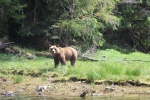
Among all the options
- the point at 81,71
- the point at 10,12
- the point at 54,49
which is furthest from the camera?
the point at 10,12

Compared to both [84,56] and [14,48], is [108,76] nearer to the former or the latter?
[84,56]

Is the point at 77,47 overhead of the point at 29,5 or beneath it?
beneath

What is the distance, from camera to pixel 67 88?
12.9 metres

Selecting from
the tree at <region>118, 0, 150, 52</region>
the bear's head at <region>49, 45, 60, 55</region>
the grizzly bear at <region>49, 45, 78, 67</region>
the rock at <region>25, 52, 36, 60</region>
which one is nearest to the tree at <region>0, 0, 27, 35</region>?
the rock at <region>25, 52, 36, 60</region>

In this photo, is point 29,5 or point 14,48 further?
point 29,5

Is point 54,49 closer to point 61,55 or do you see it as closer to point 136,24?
point 61,55

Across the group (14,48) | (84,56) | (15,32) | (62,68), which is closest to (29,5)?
(15,32)

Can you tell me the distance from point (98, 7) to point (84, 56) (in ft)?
13.2

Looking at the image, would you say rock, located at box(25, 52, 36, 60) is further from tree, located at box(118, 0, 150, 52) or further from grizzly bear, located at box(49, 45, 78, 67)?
tree, located at box(118, 0, 150, 52)

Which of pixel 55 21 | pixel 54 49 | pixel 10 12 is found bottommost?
pixel 54 49

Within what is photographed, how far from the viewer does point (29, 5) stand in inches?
984

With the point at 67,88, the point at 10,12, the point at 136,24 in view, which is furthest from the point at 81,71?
the point at 136,24

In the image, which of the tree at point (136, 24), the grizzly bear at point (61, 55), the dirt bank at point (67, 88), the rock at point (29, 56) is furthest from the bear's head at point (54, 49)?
the tree at point (136, 24)

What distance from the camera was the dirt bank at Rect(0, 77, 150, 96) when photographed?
1209cm
